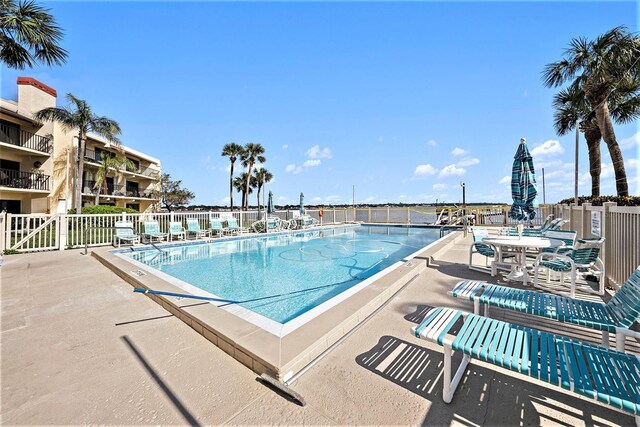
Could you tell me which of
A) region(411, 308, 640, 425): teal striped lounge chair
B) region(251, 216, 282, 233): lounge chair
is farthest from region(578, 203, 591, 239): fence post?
region(251, 216, 282, 233): lounge chair

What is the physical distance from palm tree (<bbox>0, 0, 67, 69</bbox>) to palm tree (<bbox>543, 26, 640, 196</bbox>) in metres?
17.9

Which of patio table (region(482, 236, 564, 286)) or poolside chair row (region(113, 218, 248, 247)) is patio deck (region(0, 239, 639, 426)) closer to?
patio table (region(482, 236, 564, 286))

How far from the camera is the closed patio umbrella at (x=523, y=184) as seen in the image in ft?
17.3

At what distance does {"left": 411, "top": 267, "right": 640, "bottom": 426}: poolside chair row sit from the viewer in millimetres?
1299

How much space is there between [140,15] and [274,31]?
176 inches

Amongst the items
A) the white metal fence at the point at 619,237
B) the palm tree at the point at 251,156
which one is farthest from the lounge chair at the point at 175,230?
the palm tree at the point at 251,156

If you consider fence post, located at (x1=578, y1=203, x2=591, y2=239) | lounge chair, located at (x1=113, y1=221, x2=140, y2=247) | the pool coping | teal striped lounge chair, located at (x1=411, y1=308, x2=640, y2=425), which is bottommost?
the pool coping

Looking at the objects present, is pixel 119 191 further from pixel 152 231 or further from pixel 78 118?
pixel 152 231

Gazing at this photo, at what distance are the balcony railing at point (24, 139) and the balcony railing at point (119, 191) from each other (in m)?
3.91

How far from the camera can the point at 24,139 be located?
16094 mm

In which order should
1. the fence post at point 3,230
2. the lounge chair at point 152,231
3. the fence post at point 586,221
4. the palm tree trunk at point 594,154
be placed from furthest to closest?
the palm tree trunk at point 594,154
the lounge chair at point 152,231
the fence post at point 3,230
the fence post at point 586,221

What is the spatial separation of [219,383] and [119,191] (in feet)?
91.5

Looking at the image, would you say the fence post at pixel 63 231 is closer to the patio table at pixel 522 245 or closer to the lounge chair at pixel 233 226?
the lounge chair at pixel 233 226

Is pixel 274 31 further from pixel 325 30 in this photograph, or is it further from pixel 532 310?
pixel 532 310
